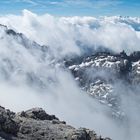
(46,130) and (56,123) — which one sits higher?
(56,123)

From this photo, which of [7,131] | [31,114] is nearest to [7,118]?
[7,131]

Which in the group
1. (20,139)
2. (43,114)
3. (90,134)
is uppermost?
(43,114)

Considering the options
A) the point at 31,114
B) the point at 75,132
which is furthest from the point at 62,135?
the point at 31,114

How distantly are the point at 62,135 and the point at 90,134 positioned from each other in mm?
5515

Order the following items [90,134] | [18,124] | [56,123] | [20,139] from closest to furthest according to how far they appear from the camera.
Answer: [20,139]
[18,124]
[90,134]
[56,123]

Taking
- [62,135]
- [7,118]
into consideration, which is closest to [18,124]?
[7,118]

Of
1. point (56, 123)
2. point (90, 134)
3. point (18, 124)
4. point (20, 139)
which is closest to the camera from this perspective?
point (20, 139)

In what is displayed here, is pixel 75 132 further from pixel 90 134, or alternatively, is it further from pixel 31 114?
pixel 31 114

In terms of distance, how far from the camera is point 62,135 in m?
62.2

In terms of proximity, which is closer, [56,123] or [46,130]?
[46,130]

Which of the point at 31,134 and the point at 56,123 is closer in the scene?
the point at 31,134

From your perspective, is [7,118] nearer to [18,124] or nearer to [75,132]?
[18,124]

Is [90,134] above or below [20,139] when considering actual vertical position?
above

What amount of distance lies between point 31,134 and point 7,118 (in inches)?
152
